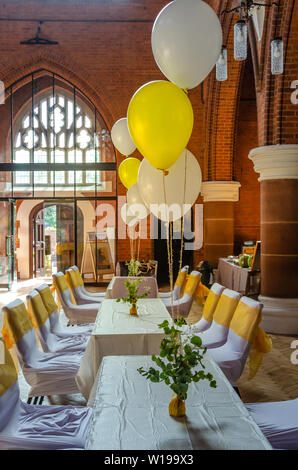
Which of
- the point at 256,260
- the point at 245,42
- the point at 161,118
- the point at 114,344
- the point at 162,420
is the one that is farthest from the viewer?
the point at 256,260

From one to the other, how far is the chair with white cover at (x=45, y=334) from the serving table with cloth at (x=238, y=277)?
153 inches

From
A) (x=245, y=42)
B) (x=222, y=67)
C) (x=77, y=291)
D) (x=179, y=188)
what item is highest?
(x=222, y=67)

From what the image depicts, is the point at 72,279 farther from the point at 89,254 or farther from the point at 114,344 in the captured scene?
the point at 89,254

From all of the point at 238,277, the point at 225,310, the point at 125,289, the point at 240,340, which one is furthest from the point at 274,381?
the point at 238,277

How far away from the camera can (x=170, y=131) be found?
8.86ft

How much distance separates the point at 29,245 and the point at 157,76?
23.2 ft

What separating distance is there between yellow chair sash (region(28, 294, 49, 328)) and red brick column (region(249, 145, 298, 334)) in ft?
11.0

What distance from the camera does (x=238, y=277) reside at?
8000 mm

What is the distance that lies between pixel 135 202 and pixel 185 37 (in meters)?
3.62

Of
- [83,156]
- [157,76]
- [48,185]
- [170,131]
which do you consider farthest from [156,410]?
[83,156]

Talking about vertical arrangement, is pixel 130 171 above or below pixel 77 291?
above

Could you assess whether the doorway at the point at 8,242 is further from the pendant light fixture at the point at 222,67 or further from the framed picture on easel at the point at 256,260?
the pendant light fixture at the point at 222,67

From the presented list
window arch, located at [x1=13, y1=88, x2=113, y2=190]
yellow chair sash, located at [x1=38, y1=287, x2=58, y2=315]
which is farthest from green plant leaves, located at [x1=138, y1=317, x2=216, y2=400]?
window arch, located at [x1=13, y1=88, x2=113, y2=190]

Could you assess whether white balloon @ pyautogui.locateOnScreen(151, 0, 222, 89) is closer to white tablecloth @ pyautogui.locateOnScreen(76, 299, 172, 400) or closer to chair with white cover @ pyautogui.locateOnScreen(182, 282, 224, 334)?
white tablecloth @ pyautogui.locateOnScreen(76, 299, 172, 400)
